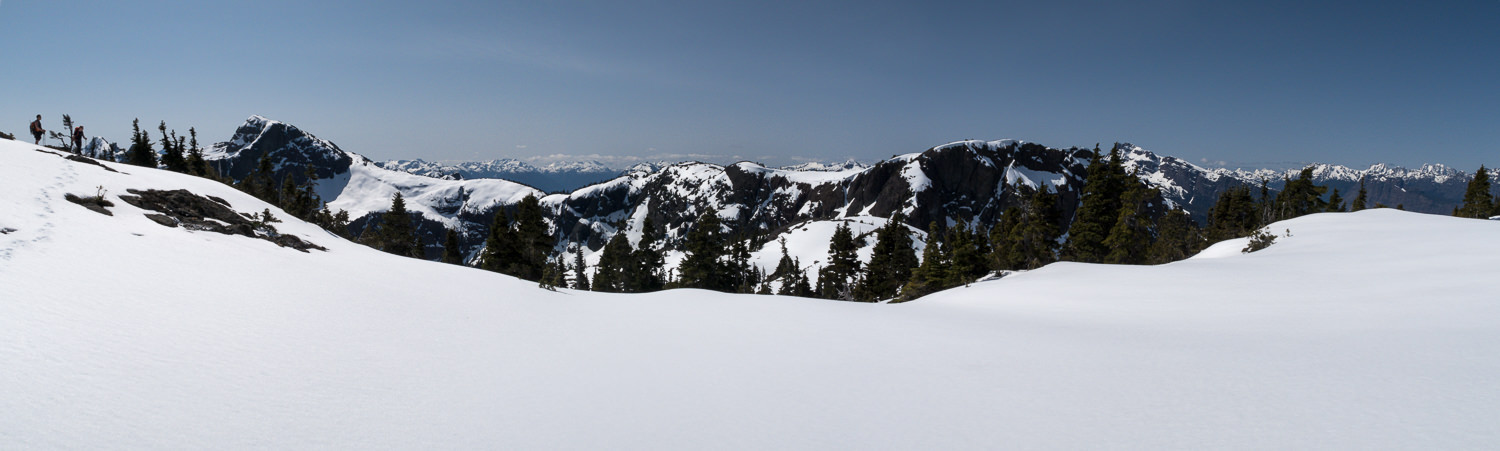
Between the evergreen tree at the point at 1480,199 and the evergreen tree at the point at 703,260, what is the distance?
8705cm

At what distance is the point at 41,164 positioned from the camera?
15.0m

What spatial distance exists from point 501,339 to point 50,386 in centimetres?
437

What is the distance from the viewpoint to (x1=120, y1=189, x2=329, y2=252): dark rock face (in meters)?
13.0

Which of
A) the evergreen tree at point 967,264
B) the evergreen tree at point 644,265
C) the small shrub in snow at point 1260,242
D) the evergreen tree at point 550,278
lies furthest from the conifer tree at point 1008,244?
the evergreen tree at point 644,265

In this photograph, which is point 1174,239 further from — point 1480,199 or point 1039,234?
point 1480,199

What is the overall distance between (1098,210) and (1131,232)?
426cm

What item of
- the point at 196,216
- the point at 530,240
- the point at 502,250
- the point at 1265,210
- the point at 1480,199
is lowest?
the point at 502,250

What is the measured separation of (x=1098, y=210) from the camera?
40812mm

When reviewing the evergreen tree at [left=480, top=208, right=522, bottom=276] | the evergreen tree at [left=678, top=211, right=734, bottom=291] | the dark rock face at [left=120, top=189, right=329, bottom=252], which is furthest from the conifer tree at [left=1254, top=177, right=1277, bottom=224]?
the evergreen tree at [left=480, top=208, right=522, bottom=276]

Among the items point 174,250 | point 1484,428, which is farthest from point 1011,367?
point 174,250

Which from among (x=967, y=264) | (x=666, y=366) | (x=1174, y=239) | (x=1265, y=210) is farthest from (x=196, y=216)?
(x=1265, y=210)

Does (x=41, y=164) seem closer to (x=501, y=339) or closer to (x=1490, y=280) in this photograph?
(x=501, y=339)

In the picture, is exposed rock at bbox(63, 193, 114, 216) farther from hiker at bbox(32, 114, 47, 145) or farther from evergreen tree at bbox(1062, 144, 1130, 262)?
evergreen tree at bbox(1062, 144, 1130, 262)

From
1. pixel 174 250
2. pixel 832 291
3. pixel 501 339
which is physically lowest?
pixel 832 291
